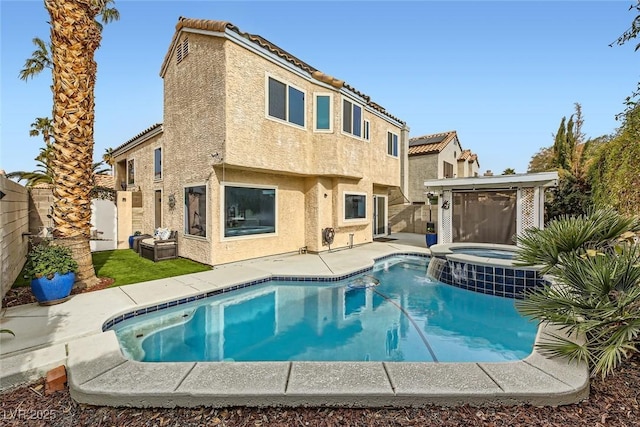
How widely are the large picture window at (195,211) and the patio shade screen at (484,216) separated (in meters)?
13.8

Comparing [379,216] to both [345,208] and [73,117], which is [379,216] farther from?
[73,117]

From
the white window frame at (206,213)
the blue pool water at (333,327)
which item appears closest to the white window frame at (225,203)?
the white window frame at (206,213)

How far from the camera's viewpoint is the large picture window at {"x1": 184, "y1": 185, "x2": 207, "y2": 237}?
12.0 m

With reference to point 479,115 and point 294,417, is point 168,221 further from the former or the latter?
point 479,115

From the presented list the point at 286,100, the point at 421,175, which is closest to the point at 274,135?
the point at 286,100

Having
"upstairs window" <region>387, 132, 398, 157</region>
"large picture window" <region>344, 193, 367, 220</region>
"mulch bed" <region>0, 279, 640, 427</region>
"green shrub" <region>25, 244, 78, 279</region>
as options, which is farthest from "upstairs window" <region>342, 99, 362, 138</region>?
"mulch bed" <region>0, 279, 640, 427</region>

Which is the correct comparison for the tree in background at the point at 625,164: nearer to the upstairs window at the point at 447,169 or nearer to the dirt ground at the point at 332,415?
the dirt ground at the point at 332,415

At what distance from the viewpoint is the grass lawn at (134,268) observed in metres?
9.93

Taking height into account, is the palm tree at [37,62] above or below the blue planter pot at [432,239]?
above

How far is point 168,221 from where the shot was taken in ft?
47.6

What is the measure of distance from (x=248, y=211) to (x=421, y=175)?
18.0 meters

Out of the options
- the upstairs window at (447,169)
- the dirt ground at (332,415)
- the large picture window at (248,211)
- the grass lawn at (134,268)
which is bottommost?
the dirt ground at (332,415)

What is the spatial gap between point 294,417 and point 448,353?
13.0ft

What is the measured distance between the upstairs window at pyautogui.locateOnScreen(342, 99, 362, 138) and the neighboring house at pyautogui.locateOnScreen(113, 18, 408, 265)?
0.18 ft
